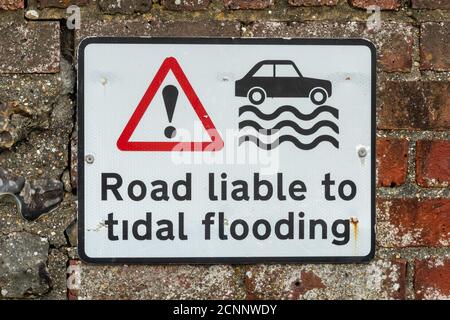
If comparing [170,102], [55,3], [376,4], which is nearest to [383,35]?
[376,4]

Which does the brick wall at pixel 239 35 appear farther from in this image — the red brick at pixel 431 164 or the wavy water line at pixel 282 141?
the wavy water line at pixel 282 141

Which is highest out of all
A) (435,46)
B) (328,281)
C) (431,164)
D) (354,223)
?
(435,46)

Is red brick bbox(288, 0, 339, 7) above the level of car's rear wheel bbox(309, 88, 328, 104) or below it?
above

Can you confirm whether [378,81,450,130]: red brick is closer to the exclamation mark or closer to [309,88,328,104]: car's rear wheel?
[309,88,328,104]: car's rear wheel

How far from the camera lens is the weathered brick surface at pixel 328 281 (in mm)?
1158

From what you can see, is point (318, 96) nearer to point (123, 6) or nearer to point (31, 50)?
point (123, 6)

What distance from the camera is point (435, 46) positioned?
45.1 inches

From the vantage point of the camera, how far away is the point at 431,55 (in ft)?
3.76

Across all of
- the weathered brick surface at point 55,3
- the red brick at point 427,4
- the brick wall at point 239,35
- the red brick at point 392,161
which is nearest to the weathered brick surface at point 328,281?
the brick wall at point 239,35

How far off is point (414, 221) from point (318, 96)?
0.29m

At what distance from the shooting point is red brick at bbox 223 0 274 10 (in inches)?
44.7

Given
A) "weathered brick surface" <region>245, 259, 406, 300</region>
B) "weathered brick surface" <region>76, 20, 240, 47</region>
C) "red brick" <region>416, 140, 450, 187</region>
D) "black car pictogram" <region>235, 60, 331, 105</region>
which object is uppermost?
"weathered brick surface" <region>76, 20, 240, 47</region>

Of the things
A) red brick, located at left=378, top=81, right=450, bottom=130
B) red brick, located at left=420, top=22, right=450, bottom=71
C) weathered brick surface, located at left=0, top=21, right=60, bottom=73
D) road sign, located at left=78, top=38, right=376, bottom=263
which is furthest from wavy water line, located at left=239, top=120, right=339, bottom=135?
weathered brick surface, located at left=0, top=21, right=60, bottom=73
